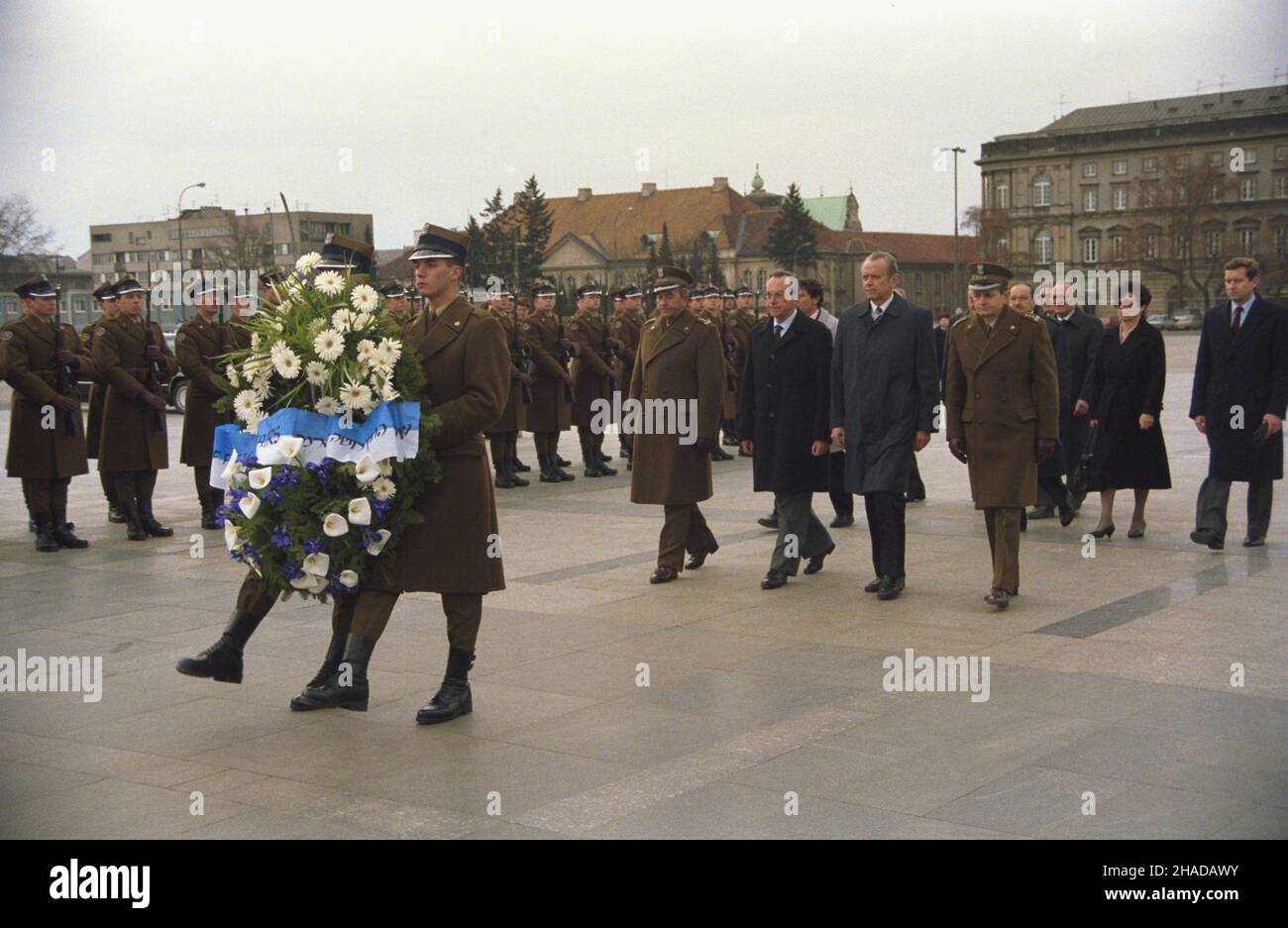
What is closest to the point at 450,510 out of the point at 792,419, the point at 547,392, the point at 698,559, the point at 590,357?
the point at 792,419

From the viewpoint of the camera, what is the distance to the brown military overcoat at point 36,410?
491 inches

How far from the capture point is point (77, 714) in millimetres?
6836

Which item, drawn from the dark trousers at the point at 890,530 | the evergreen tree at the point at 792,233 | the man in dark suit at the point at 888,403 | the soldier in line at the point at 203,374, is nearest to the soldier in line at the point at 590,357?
the soldier in line at the point at 203,374

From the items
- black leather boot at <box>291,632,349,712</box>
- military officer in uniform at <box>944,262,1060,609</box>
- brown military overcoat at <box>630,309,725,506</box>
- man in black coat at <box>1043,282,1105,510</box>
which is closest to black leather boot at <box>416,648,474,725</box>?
black leather boot at <box>291,632,349,712</box>

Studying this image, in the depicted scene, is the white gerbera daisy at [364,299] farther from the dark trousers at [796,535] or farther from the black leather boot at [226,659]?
the dark trousers at [796,535]

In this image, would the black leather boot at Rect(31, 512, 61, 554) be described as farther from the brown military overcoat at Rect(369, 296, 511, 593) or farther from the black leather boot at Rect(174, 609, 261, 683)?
the brown military overcoat at Rect(369, 296, 511, 593)

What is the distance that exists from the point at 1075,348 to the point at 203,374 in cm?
736

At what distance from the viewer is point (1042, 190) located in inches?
4313

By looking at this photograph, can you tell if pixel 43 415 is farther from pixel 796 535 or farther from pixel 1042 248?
pixel 1042 248

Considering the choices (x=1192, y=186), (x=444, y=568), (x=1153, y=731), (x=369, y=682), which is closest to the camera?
(x=1153, y=731)

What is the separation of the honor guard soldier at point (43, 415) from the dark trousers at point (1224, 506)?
8675 millimetres

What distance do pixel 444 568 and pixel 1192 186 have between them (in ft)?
318

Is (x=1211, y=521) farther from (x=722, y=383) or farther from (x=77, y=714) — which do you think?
(x=77, y=714)
